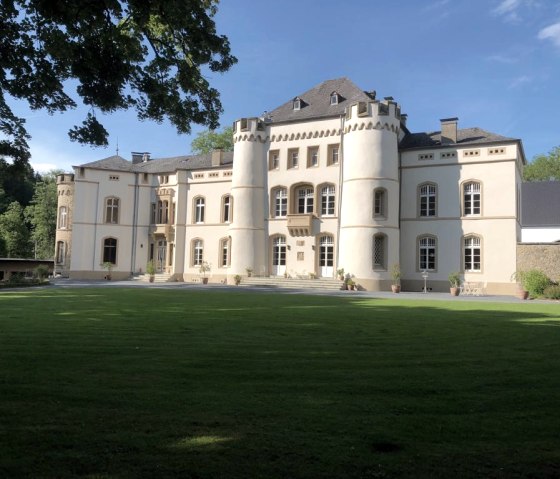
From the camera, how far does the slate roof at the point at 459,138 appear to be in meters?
32.0

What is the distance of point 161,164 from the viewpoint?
45688mm

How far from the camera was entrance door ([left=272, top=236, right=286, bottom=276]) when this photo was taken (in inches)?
1438

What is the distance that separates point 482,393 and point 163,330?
6.32 meters

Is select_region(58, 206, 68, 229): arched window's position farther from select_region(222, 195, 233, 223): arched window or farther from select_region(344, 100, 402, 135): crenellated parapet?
select_region(344, 100, 402, 135): crenellated parapet

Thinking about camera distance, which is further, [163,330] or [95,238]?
[95,238]

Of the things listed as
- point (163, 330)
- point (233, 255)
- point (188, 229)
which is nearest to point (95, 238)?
point (188, 229)

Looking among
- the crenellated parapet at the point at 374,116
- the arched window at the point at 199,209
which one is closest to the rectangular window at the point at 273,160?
the crenellated parapet at the point at 374,116

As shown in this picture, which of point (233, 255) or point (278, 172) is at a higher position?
point (278, 172)

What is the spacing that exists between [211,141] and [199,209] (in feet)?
63.9

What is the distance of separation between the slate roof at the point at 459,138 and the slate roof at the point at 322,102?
3.97 m

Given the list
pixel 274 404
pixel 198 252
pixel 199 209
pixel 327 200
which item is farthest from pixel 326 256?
pixel 274 404

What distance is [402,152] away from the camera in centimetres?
3397

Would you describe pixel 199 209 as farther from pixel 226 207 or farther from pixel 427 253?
pixel 427 253

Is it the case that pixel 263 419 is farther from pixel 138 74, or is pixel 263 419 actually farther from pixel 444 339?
pixel 138 74
